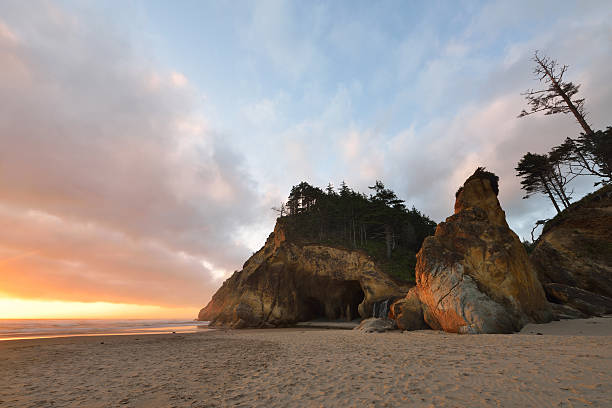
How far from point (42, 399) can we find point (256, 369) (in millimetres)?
5415

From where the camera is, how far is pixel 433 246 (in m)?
19.4

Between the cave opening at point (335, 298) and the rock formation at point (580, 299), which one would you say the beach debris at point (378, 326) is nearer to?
the rock formation at point (580, 299)

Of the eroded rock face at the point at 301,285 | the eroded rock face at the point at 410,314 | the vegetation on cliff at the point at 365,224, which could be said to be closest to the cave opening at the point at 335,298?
the eroded rock face at the point at 301,285

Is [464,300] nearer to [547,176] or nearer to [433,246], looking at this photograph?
[433,246]

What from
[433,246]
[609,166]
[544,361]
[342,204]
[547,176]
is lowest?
[544,361]

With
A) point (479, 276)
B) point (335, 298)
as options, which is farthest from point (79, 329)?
point (479, 276)

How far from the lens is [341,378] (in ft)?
21.7

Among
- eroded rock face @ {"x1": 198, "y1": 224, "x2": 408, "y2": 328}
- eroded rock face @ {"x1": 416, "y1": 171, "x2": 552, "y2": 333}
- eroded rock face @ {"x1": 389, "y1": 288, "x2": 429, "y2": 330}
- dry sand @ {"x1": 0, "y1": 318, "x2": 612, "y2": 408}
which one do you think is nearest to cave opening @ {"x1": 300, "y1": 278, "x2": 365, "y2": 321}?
eroded rock face @ {"x1": 198, "y1": 224, "x2": 408, "y2": 328}

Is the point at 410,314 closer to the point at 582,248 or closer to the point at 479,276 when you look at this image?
the point at 479,276

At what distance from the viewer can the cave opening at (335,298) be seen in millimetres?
37500

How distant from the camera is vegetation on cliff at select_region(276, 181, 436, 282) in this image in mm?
42906

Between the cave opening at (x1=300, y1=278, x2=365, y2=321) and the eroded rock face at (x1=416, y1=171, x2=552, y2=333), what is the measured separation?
722 inches

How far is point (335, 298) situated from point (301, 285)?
5.74 metres

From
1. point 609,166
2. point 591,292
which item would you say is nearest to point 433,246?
point 591,292
